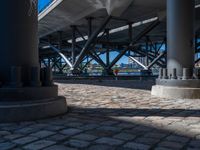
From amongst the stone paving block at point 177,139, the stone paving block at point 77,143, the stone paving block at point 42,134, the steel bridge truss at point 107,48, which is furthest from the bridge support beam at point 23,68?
the steel bridge truss at point 107,48

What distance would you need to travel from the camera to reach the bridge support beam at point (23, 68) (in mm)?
4801

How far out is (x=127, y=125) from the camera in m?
4.39

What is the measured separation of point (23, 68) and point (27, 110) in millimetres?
922

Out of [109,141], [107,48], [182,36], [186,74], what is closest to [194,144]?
[109,141]

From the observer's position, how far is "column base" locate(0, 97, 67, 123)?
451cm

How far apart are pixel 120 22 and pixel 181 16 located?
24.0m

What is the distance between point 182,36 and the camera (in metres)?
8.73

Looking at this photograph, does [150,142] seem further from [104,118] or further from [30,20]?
[30,20]

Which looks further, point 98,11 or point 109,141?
point 98,11

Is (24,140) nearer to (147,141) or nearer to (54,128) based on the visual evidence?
(54,128)

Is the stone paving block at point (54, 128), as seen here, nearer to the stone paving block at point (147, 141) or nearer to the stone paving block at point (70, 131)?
the stone paving block at point (70, 131)

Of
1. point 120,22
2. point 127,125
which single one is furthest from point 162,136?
point 120,22

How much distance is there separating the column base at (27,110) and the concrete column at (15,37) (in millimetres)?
568

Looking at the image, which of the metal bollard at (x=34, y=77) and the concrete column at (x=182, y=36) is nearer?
the metal bollard at (x=34, y=77)
